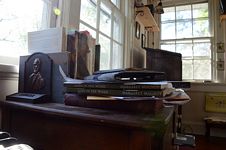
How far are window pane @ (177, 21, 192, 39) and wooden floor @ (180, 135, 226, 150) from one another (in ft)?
5.96

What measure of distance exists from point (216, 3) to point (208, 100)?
1738 mm

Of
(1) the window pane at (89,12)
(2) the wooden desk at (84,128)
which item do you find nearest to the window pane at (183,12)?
(1) the window pane at (89,12)

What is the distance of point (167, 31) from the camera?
12.8 feet

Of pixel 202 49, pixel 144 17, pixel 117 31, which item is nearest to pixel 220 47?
pixel 202 49

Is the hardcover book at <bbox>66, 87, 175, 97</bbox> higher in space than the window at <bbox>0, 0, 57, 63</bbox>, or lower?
lower

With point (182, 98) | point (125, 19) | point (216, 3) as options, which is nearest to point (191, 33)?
point (216, 3)

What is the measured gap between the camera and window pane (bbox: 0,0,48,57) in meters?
1.04

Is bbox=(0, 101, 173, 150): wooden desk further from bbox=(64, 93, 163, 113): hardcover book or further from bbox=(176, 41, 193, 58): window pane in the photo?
bbox=(176, 41, 193, 58): window pane

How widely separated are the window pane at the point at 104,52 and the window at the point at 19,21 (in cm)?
77

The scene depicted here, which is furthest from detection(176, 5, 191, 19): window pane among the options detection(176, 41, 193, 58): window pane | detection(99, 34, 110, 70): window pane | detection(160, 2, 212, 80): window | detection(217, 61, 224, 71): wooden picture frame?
detection(99, 34, 110, 70): window pane

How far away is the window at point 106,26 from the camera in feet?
5.63

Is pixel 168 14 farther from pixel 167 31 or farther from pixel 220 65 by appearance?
pixel 220 65

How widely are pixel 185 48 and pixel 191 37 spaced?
8.8 inches

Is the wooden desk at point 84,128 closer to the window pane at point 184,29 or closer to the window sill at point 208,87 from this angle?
the window sill at point 208,87
